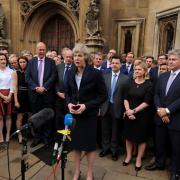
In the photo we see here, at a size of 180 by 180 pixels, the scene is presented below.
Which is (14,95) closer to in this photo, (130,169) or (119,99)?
(119,99)

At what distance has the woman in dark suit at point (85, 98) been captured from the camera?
115 inches

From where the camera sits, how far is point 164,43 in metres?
8.23

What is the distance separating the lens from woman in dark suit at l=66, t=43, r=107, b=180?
9.57ft

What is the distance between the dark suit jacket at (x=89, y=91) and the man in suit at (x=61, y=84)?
1342mm

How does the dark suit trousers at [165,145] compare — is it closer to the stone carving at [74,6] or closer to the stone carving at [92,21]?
the stone carving at [92,21]

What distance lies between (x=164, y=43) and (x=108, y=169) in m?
5.89

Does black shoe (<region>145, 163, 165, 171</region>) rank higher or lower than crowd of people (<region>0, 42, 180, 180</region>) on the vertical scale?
lower

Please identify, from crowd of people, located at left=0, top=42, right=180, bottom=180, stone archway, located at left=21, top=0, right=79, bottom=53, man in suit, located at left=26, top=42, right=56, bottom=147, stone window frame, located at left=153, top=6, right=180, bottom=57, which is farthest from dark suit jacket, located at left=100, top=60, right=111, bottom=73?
stone archway, located at left=21, top=0, right=79, bottom=53

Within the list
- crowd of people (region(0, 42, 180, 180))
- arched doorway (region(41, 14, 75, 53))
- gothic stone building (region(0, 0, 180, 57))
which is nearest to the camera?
crowd of people (region(0, 42, 180, 180))

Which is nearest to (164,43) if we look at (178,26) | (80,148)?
(178,26)

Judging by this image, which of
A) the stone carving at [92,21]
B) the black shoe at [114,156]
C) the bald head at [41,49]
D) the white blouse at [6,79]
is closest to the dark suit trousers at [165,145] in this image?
the black shoe at [114,156]

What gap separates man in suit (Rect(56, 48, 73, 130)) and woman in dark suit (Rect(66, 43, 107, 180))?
134 cm

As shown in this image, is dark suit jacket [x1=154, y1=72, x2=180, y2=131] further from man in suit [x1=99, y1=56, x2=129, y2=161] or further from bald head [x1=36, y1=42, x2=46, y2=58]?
bald head [x1=36, y1=42, x2=46, y2=58]

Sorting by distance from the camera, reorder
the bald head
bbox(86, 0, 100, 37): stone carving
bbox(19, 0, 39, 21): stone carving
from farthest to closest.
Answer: bbox(19, 0, 39, 21): stone carving → bbox(86, 0, 100, 37): stone carving → the bald head
